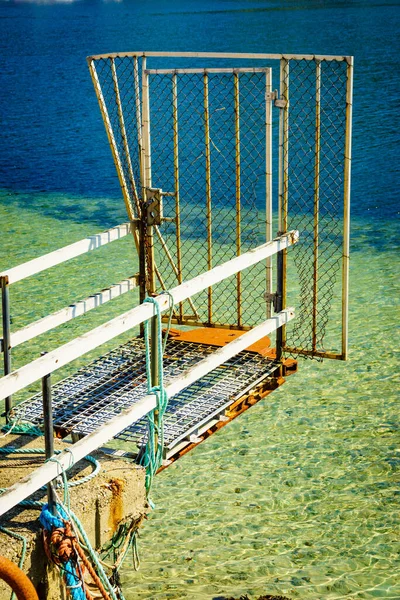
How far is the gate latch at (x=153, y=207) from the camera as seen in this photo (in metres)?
5.21

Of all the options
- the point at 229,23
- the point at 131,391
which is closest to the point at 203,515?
the point at 131,391

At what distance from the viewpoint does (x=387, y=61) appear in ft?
65.0

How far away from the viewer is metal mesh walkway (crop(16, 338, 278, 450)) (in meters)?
4.59

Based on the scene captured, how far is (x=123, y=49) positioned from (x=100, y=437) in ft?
73.3

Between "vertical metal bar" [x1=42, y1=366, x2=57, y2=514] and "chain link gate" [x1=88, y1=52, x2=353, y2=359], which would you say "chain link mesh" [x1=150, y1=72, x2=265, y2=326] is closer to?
"chain link gate" [x1=88, y1=52, x2=353, y2=359]

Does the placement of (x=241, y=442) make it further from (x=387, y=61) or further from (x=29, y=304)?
(x=387, y=61)

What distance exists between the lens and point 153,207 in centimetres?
522

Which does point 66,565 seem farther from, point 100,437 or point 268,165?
point 268,165

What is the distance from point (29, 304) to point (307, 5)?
29.2 m

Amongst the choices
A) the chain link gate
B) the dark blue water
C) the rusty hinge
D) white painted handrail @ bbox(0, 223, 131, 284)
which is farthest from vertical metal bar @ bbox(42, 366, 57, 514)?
the dark blue water

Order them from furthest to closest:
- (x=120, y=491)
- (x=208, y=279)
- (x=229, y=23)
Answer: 1. (x=229, y=23)
2. (x=208, y=279)
3. (x=120, y=491)

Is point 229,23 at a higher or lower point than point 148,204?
higher

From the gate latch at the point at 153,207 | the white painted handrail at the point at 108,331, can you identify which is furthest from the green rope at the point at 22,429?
→ the gate latch at the point at 153,207

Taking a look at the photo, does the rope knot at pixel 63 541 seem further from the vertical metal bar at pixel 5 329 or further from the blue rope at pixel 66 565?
the vertical metal bar at pixel 5 329
